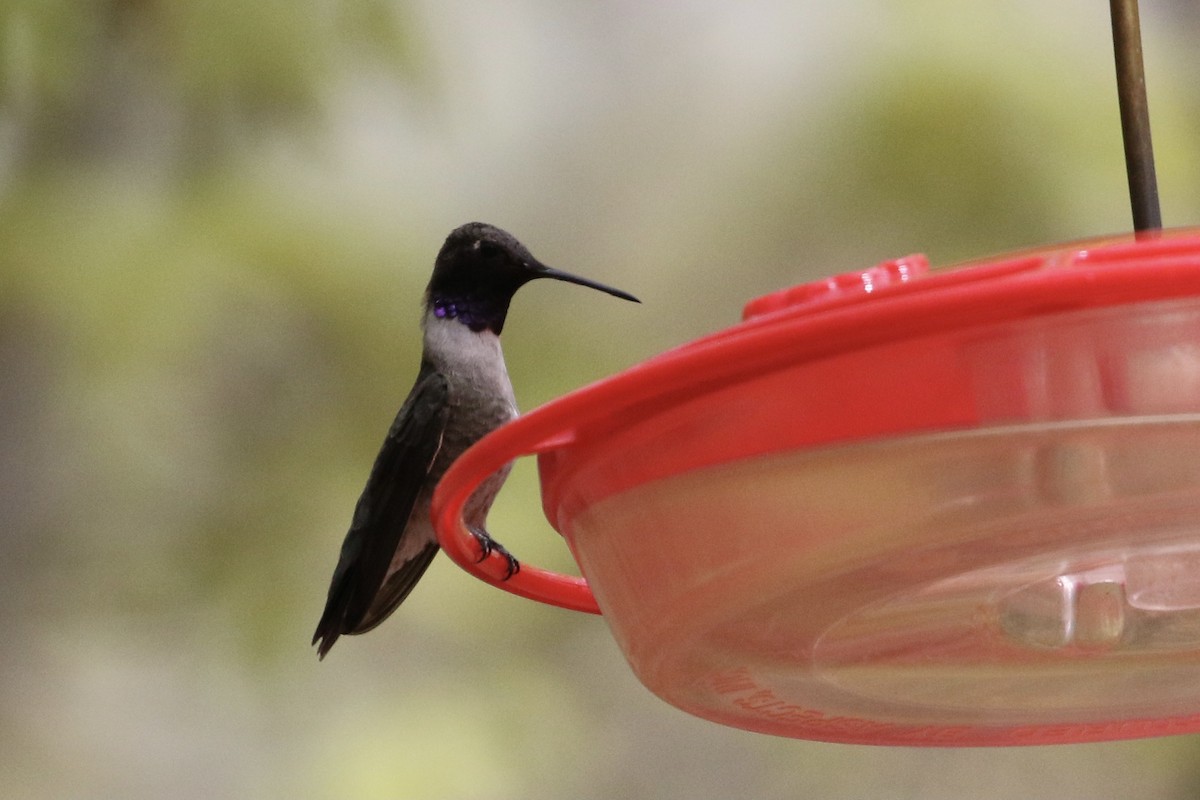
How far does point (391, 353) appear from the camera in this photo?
175 centimetres

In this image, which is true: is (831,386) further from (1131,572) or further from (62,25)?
(62,25)

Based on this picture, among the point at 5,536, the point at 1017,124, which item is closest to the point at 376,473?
the point at 5,536

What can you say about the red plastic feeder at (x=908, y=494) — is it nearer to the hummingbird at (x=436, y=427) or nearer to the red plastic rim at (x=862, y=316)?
the red plastic rim at (x=862, y=316)

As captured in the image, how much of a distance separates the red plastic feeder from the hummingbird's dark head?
0.64 metres

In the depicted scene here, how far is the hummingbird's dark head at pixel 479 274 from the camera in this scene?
4.66 feet

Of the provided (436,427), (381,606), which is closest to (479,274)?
(436,427)

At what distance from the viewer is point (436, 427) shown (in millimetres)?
1247

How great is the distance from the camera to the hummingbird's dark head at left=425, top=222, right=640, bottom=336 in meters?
1.42

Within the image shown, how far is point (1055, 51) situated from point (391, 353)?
3.70ft

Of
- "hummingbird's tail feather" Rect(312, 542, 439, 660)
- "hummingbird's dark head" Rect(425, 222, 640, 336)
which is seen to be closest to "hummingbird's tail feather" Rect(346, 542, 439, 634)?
"hummingbird's tail feather" Rect(312, 542, 439, 660)

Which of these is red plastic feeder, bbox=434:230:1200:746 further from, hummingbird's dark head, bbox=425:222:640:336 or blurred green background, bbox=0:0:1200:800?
blurred green background, bbox=0:0:1200:800

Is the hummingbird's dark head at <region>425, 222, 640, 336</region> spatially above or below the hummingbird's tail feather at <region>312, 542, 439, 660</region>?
above

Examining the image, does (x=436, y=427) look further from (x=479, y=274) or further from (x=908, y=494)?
(x=908, y=494)

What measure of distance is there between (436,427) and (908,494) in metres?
0.73
